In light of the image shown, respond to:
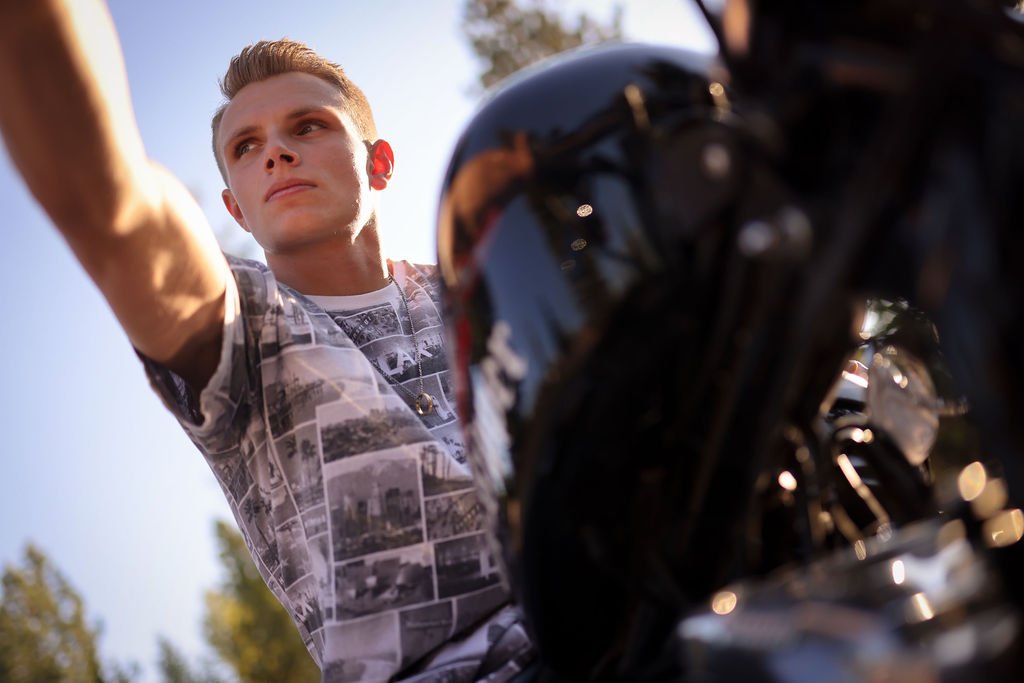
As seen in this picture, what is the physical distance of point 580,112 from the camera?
855 millimetres

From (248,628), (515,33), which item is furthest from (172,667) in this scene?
(515,33)

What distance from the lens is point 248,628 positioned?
23781mm

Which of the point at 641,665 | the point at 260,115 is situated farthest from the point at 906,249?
the point at 260,115

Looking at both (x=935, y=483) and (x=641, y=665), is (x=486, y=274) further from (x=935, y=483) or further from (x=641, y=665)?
(x=935, y=483)

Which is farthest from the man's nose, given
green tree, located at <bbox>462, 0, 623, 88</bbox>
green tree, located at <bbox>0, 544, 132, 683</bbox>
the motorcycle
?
green tree, located at <bbox>0, 544, 132, 683</bbox>

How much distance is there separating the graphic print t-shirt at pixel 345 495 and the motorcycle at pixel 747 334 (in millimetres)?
434

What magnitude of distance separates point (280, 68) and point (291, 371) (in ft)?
2.79

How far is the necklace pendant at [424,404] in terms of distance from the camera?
5.40 feet

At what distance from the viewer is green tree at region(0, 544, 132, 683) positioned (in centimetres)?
2130

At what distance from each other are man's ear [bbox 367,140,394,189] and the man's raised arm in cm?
112

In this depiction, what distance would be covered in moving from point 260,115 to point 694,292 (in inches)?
55.7

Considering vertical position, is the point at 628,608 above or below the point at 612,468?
below

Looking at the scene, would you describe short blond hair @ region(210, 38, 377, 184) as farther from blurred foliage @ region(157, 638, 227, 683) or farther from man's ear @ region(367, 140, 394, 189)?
blurred foliage @ region(157, 638, 227, 683)

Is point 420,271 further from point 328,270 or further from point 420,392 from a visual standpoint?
point 420,392
